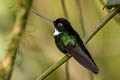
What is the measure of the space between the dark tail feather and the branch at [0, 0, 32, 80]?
1.82 feet

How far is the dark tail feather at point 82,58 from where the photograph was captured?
1303mm

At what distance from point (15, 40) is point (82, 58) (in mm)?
707

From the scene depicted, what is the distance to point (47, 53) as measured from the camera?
231 centimetres

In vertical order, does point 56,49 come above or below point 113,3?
below

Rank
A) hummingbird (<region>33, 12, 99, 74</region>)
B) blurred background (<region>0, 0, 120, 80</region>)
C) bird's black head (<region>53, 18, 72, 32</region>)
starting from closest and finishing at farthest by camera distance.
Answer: hummingbird (<region>33, 12, 99, 74</region>) → bird's black head (<region>53, 18, 72, 32</region>) → blurred background (<region>0, 0, 120, 80</region>)

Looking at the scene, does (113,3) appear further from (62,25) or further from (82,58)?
(62,25)

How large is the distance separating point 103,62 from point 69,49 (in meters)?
0.94

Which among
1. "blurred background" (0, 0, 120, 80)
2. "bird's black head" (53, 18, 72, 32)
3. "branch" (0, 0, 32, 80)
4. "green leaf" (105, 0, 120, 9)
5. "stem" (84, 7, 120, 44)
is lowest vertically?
"blurred background" (0, 0, 120, 80)

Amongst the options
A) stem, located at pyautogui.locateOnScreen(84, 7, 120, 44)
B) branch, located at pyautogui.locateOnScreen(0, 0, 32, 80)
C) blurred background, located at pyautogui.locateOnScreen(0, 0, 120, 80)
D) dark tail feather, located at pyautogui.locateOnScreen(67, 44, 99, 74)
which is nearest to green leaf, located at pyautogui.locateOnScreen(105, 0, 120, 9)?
stem, located at pyautogui.locateOnScreen(84, 7, 120, 44)

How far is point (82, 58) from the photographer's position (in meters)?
1.43

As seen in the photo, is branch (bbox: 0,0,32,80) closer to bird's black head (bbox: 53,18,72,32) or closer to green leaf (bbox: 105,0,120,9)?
green leaf (bbox: 105,0,120,9)

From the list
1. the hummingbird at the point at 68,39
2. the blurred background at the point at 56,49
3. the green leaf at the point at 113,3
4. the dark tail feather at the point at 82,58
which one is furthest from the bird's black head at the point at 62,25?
the blurred background at the point at 56,49

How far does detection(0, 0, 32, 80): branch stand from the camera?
2.37 ft

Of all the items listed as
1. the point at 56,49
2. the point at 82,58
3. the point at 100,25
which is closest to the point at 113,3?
the point at 100,25
